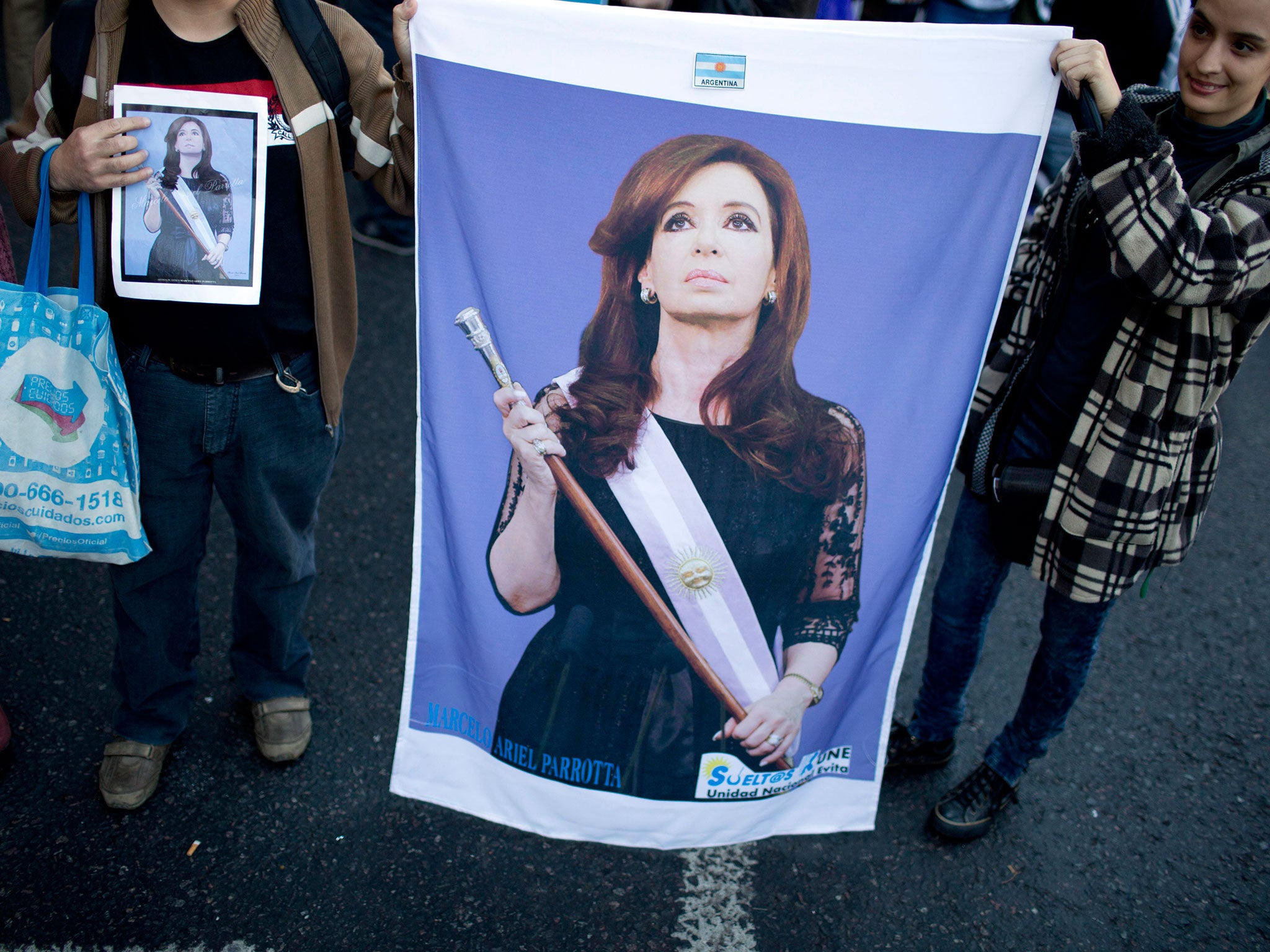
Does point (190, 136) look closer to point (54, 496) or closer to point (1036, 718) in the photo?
point (54, 496)

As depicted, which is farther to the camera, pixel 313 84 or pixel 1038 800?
pixel 1038 800

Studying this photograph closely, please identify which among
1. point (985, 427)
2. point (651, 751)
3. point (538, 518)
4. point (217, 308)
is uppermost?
point (217, 308)

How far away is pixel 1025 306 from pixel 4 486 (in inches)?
79.8

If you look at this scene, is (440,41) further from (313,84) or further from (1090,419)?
A: (1090,419)

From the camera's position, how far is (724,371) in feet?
5.54

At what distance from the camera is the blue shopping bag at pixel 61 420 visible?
5.36ft

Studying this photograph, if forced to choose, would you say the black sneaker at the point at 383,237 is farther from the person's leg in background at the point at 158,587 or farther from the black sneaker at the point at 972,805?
the black sneaker at the point at 972,805

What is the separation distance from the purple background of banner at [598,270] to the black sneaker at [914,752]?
0.72 metres

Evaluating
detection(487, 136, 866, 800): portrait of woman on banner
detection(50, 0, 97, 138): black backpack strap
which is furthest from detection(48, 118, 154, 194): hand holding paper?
detection(487, 136, 866, 800): portrait of woman on banner

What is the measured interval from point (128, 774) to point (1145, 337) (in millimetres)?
2283

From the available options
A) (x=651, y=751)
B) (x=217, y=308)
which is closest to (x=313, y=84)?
(x=217, y=308)

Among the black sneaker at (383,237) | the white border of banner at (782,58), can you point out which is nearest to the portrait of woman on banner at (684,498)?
the white border of banner at (782,58)

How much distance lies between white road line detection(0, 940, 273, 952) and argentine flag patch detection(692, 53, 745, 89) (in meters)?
1.82

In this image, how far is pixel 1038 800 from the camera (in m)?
2.38
